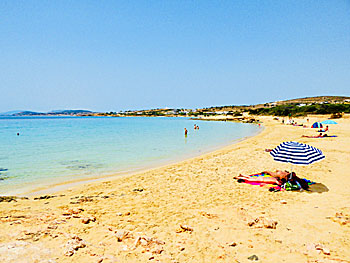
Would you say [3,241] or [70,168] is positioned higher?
[3,241]

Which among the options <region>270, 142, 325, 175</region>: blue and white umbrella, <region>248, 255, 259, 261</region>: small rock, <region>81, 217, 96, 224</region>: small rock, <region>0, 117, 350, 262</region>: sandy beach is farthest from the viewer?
<region>270, 142, 325, 175</region>: blue and white umbrella

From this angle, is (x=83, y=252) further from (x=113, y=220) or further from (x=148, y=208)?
(x=148, y=208)

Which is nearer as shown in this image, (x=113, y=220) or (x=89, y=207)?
(x=113, y=220)

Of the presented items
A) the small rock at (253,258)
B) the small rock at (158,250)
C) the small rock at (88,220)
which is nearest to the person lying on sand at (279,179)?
the small rock at (253,258)

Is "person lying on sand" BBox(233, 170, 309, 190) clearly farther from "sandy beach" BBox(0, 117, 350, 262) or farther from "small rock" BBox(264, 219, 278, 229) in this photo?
"small rock" BBox(264, 219, 278, 229)

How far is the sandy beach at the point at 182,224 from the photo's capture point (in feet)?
13.2

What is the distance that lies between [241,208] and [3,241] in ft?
18.3

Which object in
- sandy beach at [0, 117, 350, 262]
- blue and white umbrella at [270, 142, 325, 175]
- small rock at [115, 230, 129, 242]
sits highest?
blue and white umbrella at [270, 142, 325, 175]

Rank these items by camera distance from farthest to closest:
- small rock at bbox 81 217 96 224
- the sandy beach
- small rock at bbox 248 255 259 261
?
small rock at bbox 81 217 96 224
the sandy beach
small rock at bbox 248 255 259 261

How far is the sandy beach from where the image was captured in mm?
4023

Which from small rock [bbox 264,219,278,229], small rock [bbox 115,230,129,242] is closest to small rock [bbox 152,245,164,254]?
small rock [bbox 115,230,129,242]

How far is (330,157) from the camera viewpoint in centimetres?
1256

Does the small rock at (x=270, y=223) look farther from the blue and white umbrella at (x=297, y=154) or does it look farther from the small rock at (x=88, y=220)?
the small rock at (x=88, y=220)

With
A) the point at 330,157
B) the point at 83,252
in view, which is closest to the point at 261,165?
the point at 330,157
